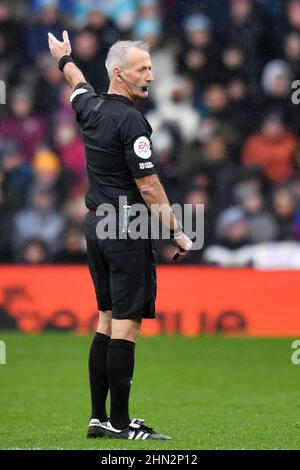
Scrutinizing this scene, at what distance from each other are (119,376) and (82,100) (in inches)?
60.3

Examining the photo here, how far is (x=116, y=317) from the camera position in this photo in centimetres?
636

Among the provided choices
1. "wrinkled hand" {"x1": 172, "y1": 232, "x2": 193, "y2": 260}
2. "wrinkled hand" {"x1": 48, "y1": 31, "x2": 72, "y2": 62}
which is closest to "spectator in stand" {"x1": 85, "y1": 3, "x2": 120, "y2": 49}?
"wrinkled hand" {"x1": 48, "y1": 31, "x2": 72, "y2": 62}

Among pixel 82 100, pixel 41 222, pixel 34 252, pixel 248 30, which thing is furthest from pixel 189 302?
pixel 82 100

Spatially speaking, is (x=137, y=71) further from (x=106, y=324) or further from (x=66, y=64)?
(x=106, y=324)

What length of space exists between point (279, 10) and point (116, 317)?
8819mm

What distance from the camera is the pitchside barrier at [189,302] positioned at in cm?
1223

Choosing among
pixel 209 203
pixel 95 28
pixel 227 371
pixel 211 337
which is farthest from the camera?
pixel 95 28

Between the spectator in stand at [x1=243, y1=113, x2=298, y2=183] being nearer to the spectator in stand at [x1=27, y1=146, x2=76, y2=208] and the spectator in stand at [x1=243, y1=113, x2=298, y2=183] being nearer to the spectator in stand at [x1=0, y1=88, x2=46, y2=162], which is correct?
the spectator in stand at [x1=27, y1=146, x2=76, y2=208]

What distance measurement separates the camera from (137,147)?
20.4 feet

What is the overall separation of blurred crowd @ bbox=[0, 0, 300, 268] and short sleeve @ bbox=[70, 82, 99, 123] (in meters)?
6.27

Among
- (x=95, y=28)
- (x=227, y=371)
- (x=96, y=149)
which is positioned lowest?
(x=227, y=371)

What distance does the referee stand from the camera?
625cm
